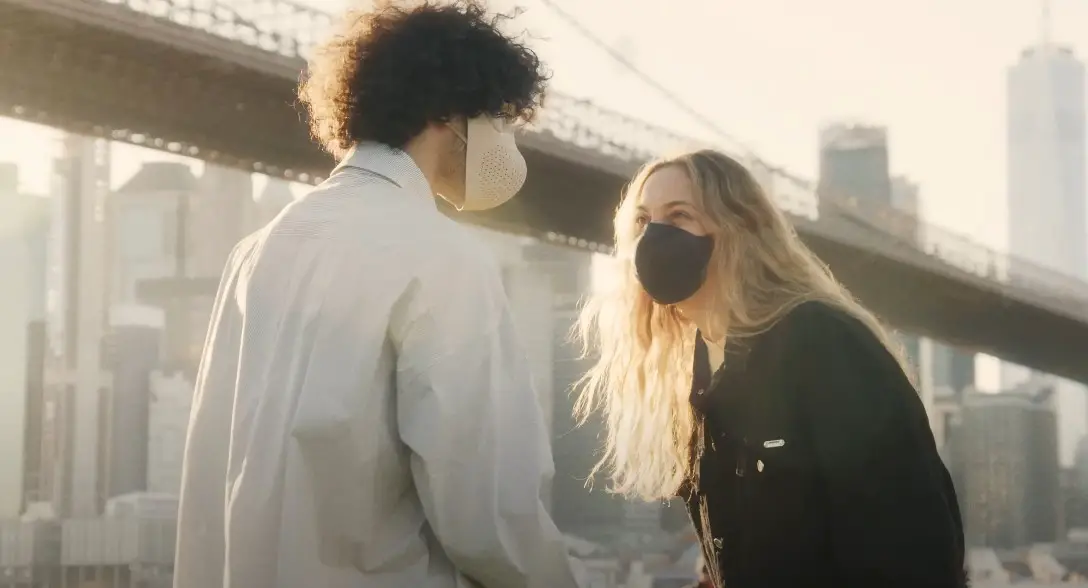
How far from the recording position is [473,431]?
5.94 feet

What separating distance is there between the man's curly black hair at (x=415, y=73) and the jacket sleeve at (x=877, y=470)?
1.91ft

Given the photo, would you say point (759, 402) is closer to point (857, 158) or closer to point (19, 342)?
point (19, 342)

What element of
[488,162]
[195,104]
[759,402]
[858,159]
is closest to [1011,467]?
[858,159]

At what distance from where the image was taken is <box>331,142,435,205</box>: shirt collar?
197 cm

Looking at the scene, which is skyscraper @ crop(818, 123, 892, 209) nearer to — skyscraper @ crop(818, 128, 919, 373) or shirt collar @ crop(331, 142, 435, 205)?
skyscraper @ crop(818, 128, 919, 373)

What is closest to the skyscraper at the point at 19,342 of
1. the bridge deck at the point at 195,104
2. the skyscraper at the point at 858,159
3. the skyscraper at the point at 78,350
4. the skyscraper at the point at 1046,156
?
the skyscraper at the point at 78,350

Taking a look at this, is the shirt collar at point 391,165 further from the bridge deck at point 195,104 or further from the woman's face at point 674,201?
the bridge deck at point 195,104

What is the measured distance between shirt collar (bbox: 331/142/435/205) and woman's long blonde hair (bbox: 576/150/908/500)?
0.50 metres

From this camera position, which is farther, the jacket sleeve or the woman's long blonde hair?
the woman's long blonde hair

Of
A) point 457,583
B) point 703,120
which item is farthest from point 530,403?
point 703,120

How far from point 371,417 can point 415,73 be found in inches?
19.6

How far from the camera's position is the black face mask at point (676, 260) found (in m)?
2.29

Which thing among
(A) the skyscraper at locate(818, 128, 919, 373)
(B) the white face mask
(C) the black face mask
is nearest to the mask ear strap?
(B) the white face mask

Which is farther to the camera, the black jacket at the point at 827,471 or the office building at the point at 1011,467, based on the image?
the office building at the point at 1011,467
